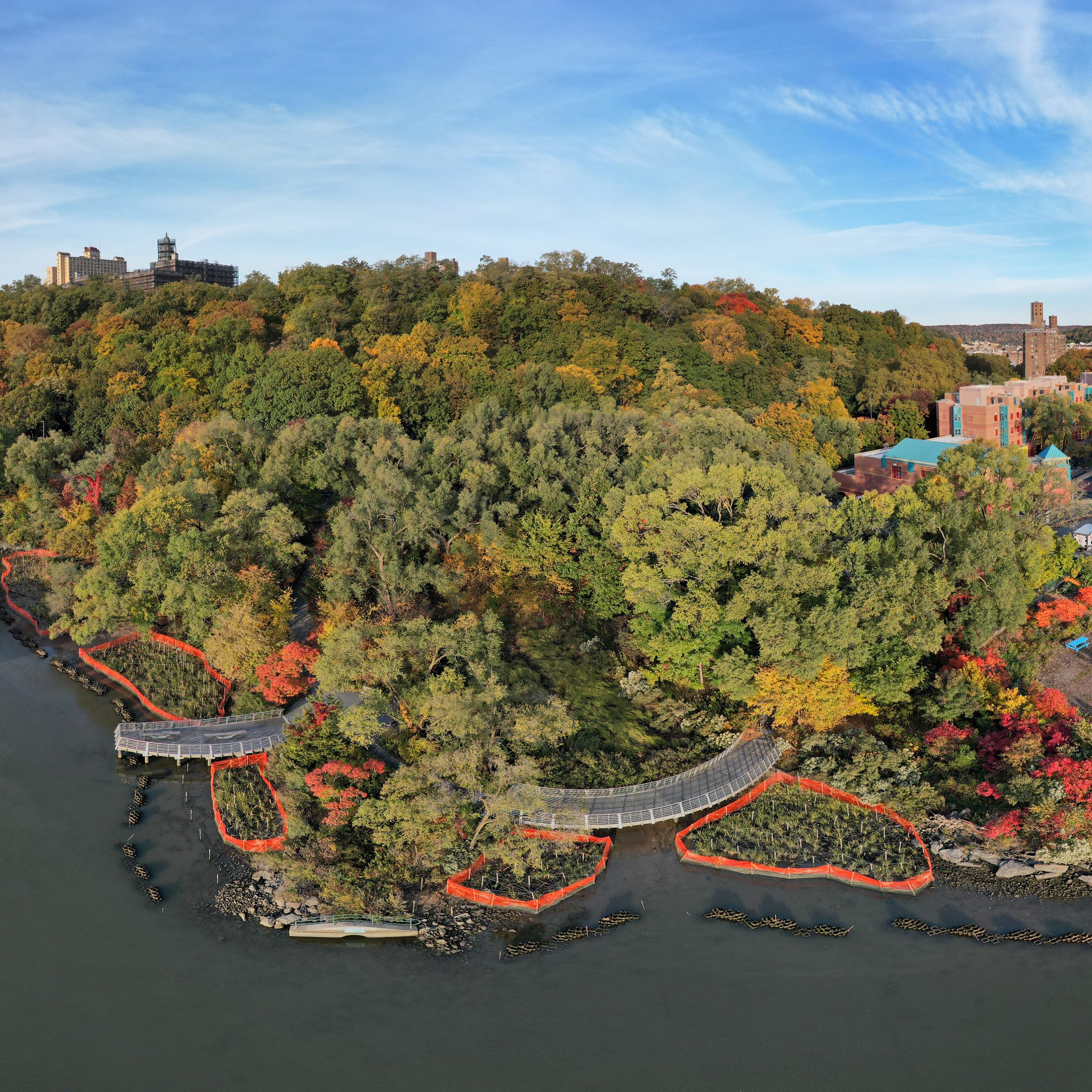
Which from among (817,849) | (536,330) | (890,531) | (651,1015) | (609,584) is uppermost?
(536,330)

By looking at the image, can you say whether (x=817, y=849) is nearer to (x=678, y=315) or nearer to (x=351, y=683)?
(x=351, y=683)

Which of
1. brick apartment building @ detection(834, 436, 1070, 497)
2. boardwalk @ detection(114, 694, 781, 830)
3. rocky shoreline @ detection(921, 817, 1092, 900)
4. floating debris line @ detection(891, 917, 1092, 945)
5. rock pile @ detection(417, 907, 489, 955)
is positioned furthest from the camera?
brick apartment building @ detection(834, 436, 1070, 497)

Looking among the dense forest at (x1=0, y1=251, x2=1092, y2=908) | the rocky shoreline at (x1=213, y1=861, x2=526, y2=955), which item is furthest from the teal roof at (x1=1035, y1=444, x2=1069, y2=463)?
the rocky shoreline at (x1=213, y1=861, x2=526, y2=955)

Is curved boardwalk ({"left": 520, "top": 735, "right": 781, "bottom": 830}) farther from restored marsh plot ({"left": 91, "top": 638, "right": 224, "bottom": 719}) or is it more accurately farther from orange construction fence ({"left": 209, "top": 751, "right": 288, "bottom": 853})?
restored marsh plot ({"left": 91, "top": 638, "right": 224, "bottom": 719})

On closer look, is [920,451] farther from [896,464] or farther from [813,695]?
[813,695]

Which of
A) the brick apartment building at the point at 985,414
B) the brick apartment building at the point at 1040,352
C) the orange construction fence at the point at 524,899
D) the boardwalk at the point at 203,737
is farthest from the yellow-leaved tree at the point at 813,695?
the brick apartment building at the point at 1040,352

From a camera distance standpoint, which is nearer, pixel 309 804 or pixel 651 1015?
pixel 651 1015

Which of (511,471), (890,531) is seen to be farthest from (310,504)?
(890,531)
